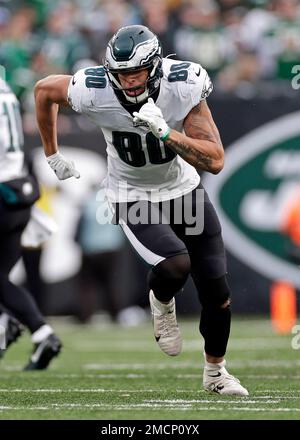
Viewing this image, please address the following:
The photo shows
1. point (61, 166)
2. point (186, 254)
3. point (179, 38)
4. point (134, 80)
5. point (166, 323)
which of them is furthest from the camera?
point (179, 38)

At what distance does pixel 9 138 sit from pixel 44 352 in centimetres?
120

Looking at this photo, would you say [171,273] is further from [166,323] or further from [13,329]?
[13,329]

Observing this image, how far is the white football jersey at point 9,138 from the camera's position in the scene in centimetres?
629

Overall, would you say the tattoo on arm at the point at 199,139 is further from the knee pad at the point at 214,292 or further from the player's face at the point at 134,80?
the knee pad at the point at 214,292

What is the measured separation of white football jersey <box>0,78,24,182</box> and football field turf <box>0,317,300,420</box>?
43.4 inches

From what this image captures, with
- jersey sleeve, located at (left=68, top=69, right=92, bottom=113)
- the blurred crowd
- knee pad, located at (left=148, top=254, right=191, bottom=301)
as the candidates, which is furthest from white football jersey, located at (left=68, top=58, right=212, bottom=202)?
the blurred crowd

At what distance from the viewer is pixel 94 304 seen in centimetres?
967

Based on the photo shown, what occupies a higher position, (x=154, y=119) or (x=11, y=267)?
(x=154, y=119)

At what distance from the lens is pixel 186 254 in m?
4.80

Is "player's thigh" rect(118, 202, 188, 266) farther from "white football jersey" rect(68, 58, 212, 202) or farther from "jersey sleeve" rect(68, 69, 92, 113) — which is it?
"jersey sleeve" rect(68, 69, 92, 113)

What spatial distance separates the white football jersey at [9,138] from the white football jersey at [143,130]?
1317 millimetres

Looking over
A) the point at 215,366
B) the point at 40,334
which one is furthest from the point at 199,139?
the point at 40,334

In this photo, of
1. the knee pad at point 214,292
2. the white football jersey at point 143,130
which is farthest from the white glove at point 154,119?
the knee pad at point 214,292
